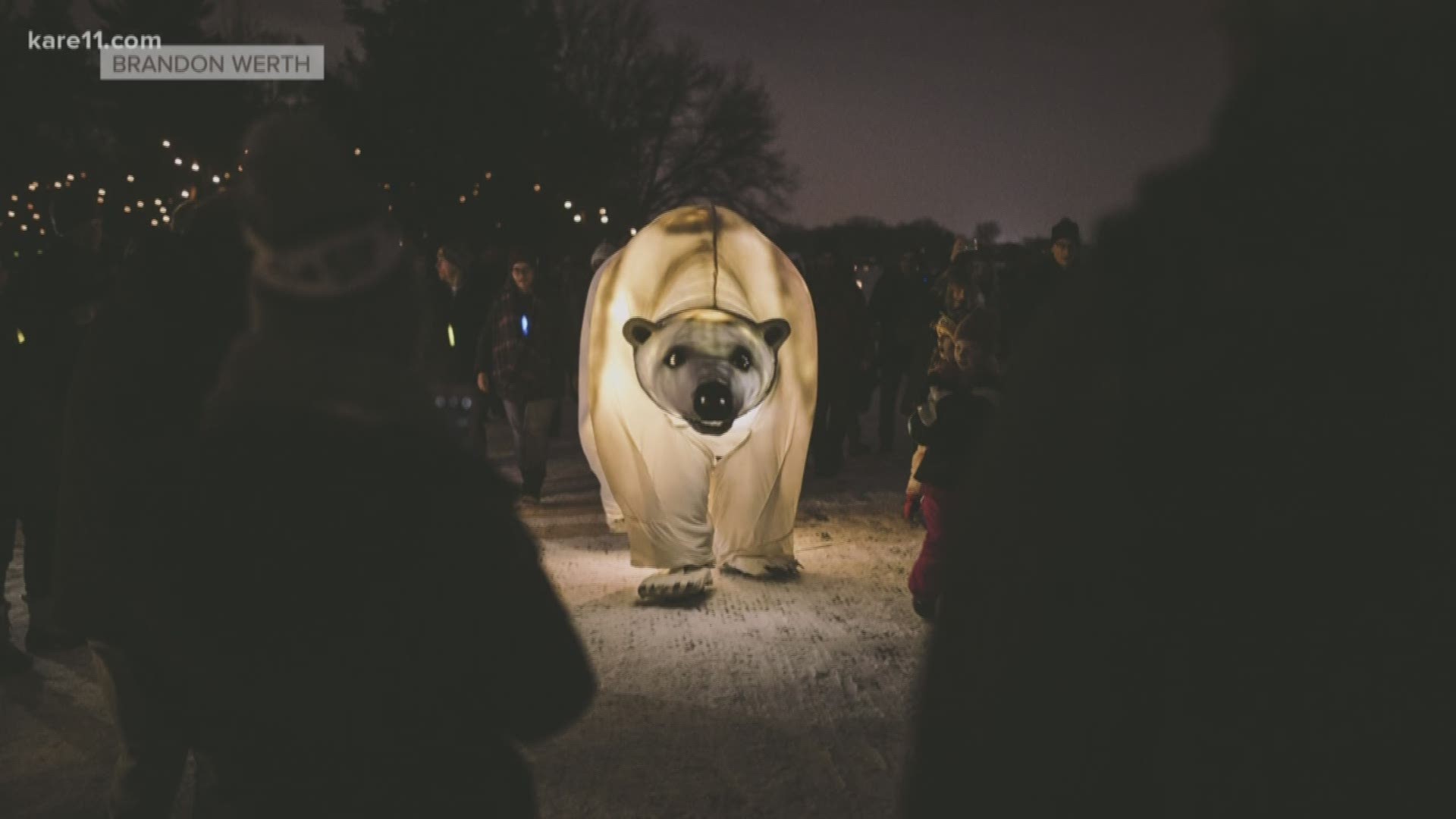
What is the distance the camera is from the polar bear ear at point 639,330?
18.8 feet

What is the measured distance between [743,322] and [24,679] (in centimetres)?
357

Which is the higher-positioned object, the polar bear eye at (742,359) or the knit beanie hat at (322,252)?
the knit beanie hat at (322,252)

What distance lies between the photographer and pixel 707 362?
5.57 m

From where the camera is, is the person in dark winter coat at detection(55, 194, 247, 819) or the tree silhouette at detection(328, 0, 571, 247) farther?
the tree silhouette at detection(328, 0, 571, 247)

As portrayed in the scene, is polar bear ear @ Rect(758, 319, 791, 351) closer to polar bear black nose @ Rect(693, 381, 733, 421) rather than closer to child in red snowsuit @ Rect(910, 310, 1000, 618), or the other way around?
polar bear black nose @ Rect(693, 381, 733, 421)

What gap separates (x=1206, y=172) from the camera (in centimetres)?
91

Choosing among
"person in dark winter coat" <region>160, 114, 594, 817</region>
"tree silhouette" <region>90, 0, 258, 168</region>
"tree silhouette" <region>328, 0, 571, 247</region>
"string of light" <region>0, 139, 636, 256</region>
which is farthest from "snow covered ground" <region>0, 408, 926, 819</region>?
"tree silhouette" <region>90, 0, 258, 168</region>

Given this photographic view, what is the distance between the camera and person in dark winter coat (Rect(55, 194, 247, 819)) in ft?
7.62


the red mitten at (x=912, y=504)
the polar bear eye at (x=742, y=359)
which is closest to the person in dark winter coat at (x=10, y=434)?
the polar bear eye at (x=742, y=359)

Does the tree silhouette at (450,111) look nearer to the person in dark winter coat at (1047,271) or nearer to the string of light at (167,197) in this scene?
the string of light at (167,197)

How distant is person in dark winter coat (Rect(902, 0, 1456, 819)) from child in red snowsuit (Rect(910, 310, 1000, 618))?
400 cm

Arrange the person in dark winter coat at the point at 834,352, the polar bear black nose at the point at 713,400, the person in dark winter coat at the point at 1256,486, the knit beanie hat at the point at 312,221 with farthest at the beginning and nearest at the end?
the person in dark winter coat at the point at 834,352
the polar bear black nose at the point at 713,400
the knit beanie hat at the point at 312,221
the person in dark winter coat at the point at 1256,486

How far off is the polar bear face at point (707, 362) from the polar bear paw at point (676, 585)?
2.41ft

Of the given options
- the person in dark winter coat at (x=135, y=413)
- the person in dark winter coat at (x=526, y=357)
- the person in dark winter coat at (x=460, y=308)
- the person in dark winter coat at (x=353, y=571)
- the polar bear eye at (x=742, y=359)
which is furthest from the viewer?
the person in dark winter coat at (x=460, y=308)
